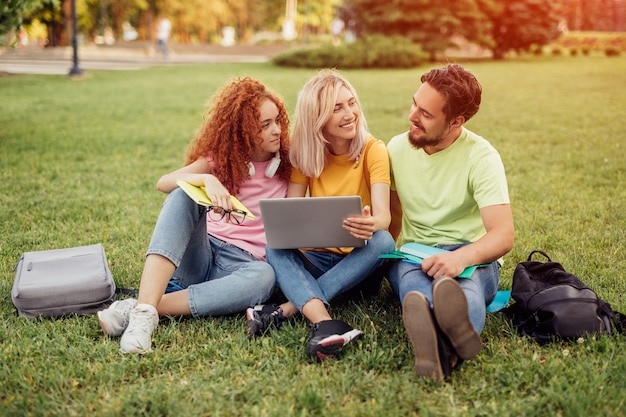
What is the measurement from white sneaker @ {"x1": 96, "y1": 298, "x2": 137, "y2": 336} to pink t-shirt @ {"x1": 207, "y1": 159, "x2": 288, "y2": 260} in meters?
0.71

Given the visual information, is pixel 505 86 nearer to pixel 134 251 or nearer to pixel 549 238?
pixel 549 238

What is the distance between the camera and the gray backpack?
11.2ft

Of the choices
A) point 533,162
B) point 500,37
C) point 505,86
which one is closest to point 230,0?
point 500,37

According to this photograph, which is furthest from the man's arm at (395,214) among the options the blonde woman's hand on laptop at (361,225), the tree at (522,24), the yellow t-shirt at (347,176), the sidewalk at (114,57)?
the tree at (522,24)

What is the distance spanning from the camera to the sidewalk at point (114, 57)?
75.4 ft

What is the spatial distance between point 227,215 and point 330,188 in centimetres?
61

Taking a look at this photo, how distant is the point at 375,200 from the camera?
3.40m

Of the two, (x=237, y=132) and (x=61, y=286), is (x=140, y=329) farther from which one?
(x=237, y=132)

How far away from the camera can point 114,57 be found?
99.0 ft

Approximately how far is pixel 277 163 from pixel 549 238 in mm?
2336

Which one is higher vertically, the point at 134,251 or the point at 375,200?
the point at 375,200

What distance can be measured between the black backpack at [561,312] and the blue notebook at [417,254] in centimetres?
36

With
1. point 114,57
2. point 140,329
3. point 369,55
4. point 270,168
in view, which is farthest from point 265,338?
point 114,57

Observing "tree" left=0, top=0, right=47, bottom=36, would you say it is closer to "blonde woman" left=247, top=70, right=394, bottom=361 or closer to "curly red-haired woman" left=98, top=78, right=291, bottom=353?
"curly red-haired woman" left=98, top=78, right=291, bottom=353
